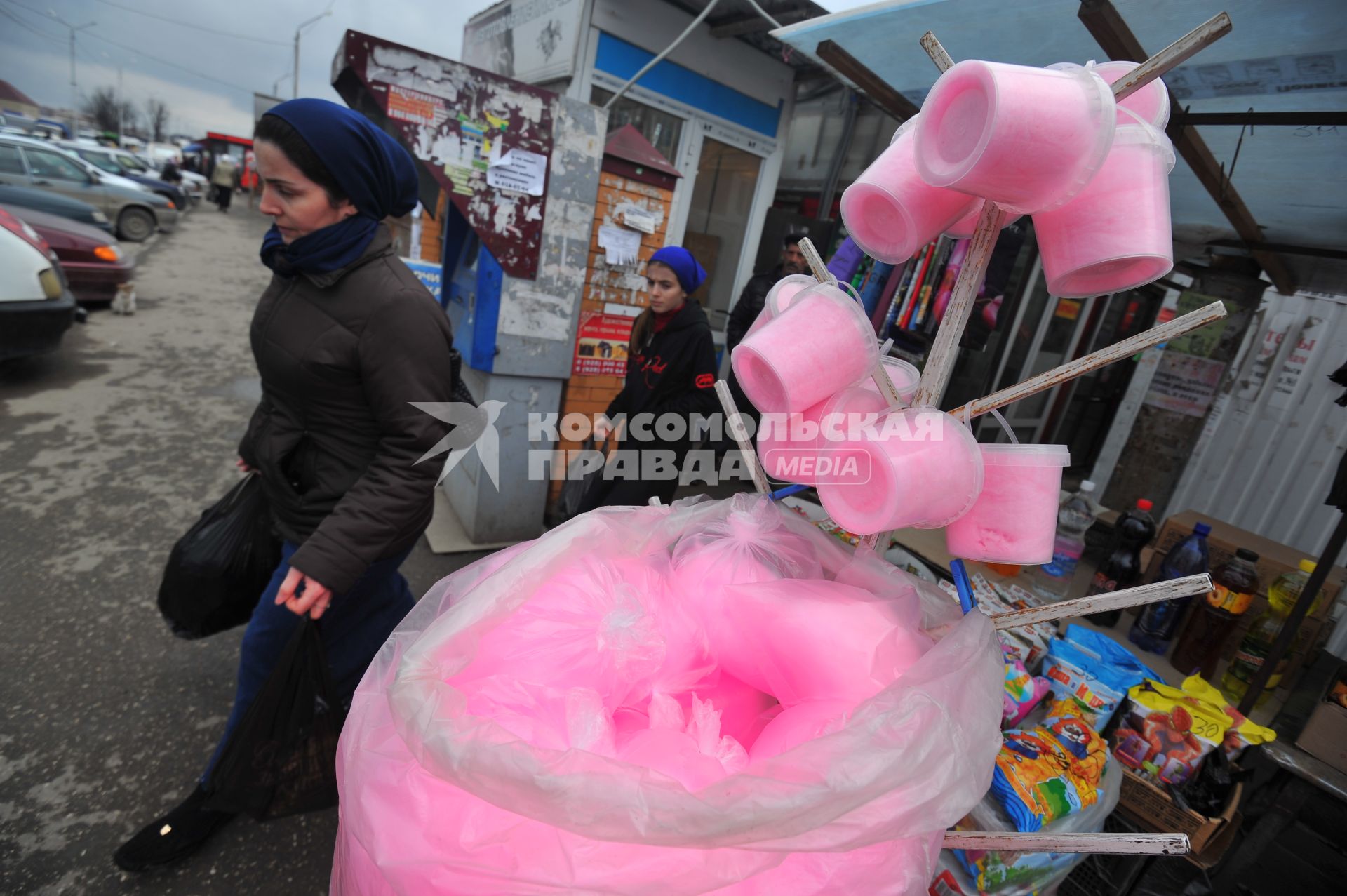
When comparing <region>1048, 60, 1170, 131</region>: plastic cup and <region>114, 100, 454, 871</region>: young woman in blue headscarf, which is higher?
<region>1048, 60, 1170, 131</region>: plastic cup

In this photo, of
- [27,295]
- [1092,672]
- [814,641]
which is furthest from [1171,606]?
[27,295]

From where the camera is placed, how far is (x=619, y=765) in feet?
2.71

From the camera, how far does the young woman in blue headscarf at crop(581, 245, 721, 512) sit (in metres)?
3.07

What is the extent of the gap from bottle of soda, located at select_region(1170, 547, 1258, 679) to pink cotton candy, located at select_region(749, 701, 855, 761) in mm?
2256

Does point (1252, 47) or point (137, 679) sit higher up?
point (1252, 47)

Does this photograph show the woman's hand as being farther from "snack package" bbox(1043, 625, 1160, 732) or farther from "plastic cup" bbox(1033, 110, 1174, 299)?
"snack package" bbox(1043, 625, 1160, 732)

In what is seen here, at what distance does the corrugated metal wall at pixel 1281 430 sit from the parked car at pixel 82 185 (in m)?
13.9

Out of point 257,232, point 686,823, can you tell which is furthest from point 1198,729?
point 257,232

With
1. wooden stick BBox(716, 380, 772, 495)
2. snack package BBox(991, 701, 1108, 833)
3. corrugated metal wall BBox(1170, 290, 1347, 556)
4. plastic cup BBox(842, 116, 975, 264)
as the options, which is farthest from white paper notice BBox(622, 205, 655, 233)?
corrugated metal wall BBox(1170, 290, 1347, 556)

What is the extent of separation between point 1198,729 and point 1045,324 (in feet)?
15.4

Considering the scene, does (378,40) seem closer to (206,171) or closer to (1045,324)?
(1045,324)

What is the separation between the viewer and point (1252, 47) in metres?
1.81

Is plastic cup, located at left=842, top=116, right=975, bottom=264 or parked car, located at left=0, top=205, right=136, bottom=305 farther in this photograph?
parked car, located at left=0, top=205, right=136, bottom=305

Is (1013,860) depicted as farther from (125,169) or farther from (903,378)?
(125,169)
